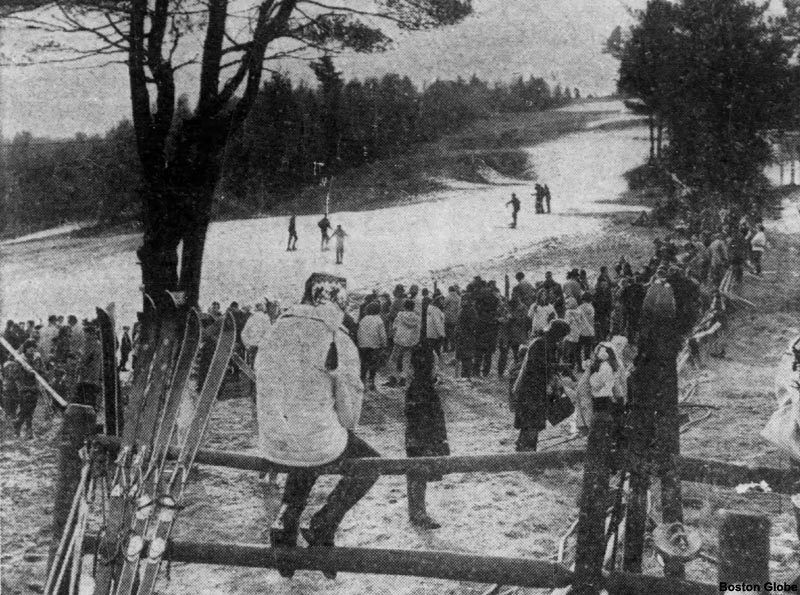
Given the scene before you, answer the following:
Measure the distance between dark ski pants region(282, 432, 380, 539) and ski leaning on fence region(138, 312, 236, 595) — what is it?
1.97ft

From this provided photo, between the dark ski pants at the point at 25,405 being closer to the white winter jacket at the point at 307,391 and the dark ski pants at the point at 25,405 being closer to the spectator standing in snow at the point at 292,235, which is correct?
the white winter jacket at the point at 307,391

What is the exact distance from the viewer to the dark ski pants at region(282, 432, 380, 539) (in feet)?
12.7

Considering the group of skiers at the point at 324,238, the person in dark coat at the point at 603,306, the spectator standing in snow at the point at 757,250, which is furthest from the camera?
the group of skiers at the point at 324,238

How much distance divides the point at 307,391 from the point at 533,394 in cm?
417

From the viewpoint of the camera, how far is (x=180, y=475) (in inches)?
179

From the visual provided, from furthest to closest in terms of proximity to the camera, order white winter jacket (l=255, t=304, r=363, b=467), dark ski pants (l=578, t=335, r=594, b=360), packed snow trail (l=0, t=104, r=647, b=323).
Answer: packed snow trail (l=0, t=104, r=647, b=323) → dark ski pants (l=578, t=335, r=594, b=360) → white winter jacket (l=255, t=304, r=363, b=467)

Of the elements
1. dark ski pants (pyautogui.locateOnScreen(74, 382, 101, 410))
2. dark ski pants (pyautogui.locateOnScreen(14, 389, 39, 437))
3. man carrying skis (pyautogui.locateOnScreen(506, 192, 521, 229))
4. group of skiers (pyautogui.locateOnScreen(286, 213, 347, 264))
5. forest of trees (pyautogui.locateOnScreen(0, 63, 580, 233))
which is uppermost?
forest of trees (pyautogui.locateOnScreen(0, 63, 580, 233))

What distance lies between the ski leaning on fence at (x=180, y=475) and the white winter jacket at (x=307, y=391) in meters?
0.61

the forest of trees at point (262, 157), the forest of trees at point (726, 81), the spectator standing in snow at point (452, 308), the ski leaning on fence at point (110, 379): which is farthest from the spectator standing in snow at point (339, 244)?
the ski leaning on fence at point (110, 379)

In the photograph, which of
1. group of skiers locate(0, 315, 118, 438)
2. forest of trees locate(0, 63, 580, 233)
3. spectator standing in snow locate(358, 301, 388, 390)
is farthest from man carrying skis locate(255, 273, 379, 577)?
forest of trees locate(0, 63, 580, 233)

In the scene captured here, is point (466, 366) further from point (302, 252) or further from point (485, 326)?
point (302, 252)

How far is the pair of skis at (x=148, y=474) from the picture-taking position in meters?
3.95

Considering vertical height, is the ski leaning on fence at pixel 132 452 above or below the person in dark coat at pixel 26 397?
above

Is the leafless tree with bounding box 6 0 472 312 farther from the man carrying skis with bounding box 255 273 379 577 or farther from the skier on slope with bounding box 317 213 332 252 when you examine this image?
the skier on slope with bounding box 317 213 332 252
